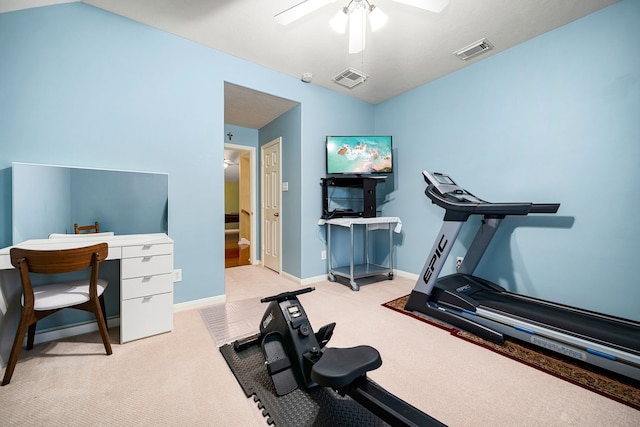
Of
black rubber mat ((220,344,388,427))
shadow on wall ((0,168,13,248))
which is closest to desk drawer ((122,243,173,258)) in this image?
shadow on wall ((0,168,13,248))

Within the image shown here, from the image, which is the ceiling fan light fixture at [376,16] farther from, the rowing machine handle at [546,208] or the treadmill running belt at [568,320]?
the treadmill running belt at [568,320]

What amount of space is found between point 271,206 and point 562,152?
11.7ft

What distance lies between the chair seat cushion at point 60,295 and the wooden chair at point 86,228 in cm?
43

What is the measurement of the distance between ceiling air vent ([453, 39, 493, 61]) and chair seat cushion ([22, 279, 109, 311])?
3900 millimetres

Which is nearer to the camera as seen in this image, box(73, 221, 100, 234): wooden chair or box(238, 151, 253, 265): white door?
box(73, 221, 100, 234): wooden chair

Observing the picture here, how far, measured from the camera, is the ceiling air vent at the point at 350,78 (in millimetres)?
2980

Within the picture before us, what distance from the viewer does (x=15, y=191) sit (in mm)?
1753

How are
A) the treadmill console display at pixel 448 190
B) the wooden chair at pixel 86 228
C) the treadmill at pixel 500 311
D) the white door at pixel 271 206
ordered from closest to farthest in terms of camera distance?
the treadmill at pixel 500 311
the wooden chair at pixel 86 228
the treadmill console display at pixel 448 190
the white door at pixel 271 206

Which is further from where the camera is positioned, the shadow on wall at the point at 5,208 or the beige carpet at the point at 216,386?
the shadow on wall at the point at 5,208

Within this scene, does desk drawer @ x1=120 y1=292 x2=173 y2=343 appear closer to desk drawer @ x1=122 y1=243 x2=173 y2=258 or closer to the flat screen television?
desk drawer @ x1=122 y1=243 x2=173 y2=258

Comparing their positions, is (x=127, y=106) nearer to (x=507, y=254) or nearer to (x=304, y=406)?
(x=304, y=406)

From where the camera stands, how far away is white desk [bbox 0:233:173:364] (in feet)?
5.62

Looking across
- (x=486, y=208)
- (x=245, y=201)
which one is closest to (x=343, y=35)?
(x=486, y=208)

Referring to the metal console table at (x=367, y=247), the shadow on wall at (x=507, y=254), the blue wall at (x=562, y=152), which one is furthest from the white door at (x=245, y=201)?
the shadow on wall at (x=507, y=254)
